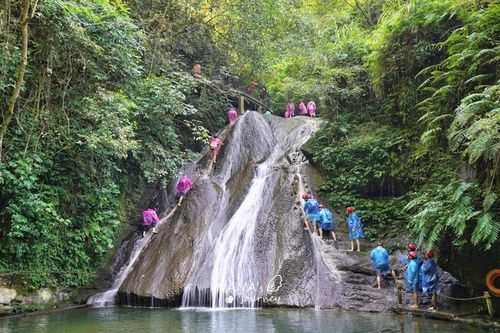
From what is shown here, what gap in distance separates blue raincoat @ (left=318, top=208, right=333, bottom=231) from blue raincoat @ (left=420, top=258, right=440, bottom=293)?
3.68m

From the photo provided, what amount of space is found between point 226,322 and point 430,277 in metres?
4.81

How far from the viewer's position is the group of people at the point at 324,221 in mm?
12625

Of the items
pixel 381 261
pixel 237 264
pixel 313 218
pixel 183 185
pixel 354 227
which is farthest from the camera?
pixel 183 185

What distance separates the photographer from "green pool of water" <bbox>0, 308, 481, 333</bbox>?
8414 mm

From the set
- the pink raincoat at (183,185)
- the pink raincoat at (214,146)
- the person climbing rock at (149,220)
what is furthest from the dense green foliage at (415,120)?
the person climbing rock at (149,220)

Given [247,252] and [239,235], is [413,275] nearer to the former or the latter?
[247,252]

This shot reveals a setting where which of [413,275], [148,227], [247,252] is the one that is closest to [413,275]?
[413,275]

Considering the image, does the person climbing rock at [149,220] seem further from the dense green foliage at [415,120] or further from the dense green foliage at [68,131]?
the dense green foliage at [415,120]

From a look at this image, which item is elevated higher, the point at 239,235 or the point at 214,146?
the point at 214,146

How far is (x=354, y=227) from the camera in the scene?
41.3 ft

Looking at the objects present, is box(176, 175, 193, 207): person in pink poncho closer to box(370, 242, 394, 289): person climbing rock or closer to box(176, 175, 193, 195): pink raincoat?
box(176, 175, 193, 195): pink raincoat

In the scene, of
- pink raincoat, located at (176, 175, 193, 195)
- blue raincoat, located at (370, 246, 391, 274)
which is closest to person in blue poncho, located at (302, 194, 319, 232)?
blue raincoat, located at (370, 246, 391, 274)

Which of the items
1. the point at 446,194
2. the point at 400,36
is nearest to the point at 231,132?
the point at 400,36

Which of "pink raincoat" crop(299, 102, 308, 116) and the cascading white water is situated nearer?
the cascading white water
